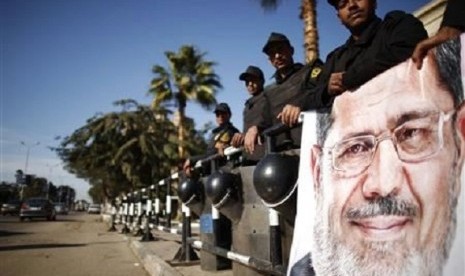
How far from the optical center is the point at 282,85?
372cm

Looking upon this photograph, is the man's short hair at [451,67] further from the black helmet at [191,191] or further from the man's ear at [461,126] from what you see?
the black helmet at [191,191]

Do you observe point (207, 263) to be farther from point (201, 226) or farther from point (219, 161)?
point (219, 161)

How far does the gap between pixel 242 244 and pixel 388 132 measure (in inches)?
79.8

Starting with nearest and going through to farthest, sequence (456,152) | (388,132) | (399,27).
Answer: (456,152) → (388,132) → (399,27)

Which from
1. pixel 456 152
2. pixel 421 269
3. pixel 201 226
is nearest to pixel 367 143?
pixel 456 152

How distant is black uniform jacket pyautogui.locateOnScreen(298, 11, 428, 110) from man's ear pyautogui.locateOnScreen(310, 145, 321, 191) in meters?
0.26

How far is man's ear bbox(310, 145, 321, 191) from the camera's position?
232 cm

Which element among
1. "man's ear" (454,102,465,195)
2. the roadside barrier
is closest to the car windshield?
the roadside barrier

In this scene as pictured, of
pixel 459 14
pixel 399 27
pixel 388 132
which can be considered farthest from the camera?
Answer: pixel 399 27

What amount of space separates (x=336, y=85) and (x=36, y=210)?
3243 centimetres

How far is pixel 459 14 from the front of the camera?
5.61 feet

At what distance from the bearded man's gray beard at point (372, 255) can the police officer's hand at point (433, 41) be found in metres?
0.47

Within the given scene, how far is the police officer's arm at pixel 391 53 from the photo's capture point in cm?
208

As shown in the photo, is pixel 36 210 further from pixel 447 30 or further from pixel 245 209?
pixel 447 30
